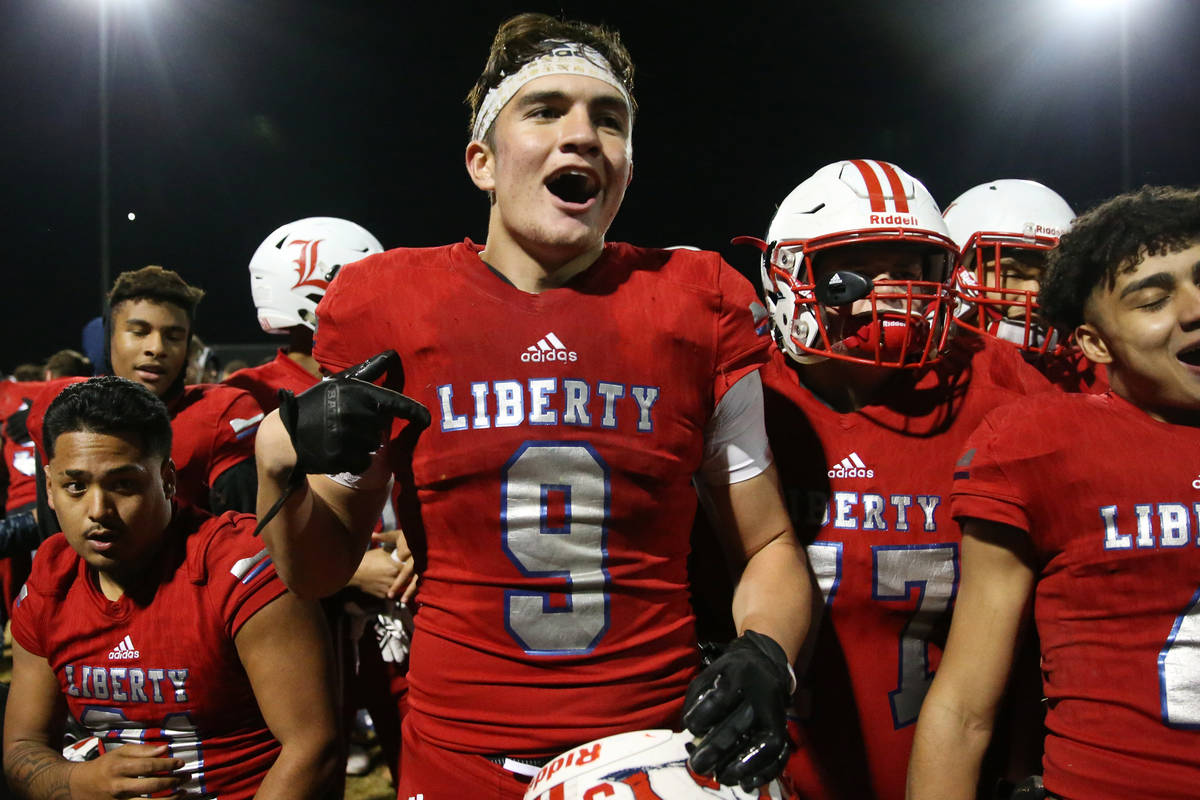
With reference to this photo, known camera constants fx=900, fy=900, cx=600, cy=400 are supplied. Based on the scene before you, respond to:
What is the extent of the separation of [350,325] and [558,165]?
46 cm

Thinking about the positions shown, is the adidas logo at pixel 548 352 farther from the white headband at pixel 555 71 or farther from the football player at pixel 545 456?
the white headband at pixel 555 71

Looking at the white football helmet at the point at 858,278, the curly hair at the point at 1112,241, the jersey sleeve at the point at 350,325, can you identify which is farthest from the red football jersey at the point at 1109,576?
the jersey sleeve at the point at 350,325

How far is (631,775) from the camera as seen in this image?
1.26m

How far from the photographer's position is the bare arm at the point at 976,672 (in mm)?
1599

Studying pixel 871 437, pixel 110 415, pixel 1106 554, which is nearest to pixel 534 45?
pixel 871 437

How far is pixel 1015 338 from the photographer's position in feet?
8.80

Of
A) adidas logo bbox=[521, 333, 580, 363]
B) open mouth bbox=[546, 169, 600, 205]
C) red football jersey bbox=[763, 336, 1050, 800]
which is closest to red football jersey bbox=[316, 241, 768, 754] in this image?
adidas logo bbox=[521, 333, 580, 363]

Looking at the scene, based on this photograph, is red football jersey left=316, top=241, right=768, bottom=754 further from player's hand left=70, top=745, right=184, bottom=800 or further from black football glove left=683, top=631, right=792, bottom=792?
player's hand left=70, top=745, right=184, bottom=800

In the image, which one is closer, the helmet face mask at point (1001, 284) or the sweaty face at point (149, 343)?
the helmet face mask at point (1001, 284)

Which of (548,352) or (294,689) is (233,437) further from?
(548,352)

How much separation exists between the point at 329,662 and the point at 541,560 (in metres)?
1.00

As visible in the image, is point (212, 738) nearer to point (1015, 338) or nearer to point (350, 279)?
point (350, 279)

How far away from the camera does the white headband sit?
1.62m

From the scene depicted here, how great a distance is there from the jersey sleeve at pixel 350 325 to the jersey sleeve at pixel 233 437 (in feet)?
6.01
